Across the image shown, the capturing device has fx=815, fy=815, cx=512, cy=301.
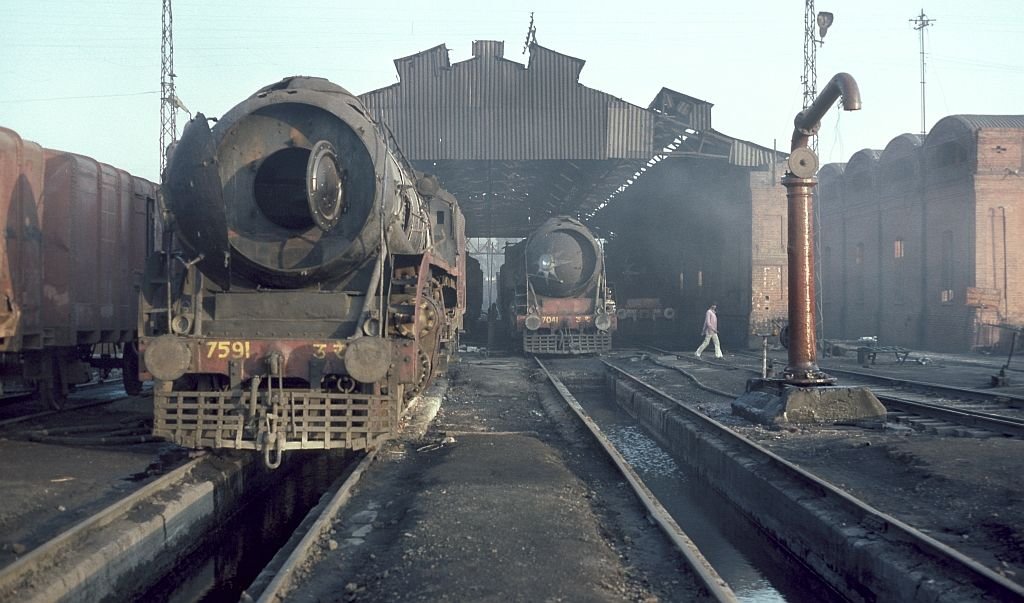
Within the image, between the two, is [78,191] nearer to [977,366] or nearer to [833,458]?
[833,458]

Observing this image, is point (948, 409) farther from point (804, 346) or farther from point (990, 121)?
point (990, 121)

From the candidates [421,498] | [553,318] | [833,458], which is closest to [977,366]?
Result: [553,318]

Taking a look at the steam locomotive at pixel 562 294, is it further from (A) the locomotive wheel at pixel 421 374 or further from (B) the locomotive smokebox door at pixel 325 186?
(B) the locomotive smokebox door at pixel 325 186

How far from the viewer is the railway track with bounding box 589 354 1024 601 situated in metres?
4.61

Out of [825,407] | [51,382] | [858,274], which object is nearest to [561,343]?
[825,407]

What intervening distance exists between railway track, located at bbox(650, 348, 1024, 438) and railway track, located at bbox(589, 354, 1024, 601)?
2.51 m

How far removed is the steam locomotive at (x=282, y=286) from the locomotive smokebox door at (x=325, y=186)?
16 millimetres

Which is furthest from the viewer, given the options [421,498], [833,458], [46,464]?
[833,458]

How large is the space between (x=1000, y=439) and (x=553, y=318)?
12980mm

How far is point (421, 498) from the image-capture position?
20.5ft

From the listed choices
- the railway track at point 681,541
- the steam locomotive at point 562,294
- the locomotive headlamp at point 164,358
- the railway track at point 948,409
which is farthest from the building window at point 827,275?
the locomotive headlamp at point 164,358

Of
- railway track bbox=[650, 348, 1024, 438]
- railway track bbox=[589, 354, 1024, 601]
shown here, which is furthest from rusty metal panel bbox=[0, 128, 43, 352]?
railway track bbox=[650, 348, 1024, 438]

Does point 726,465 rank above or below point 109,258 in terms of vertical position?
below

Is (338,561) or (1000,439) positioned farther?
(1000,439)
